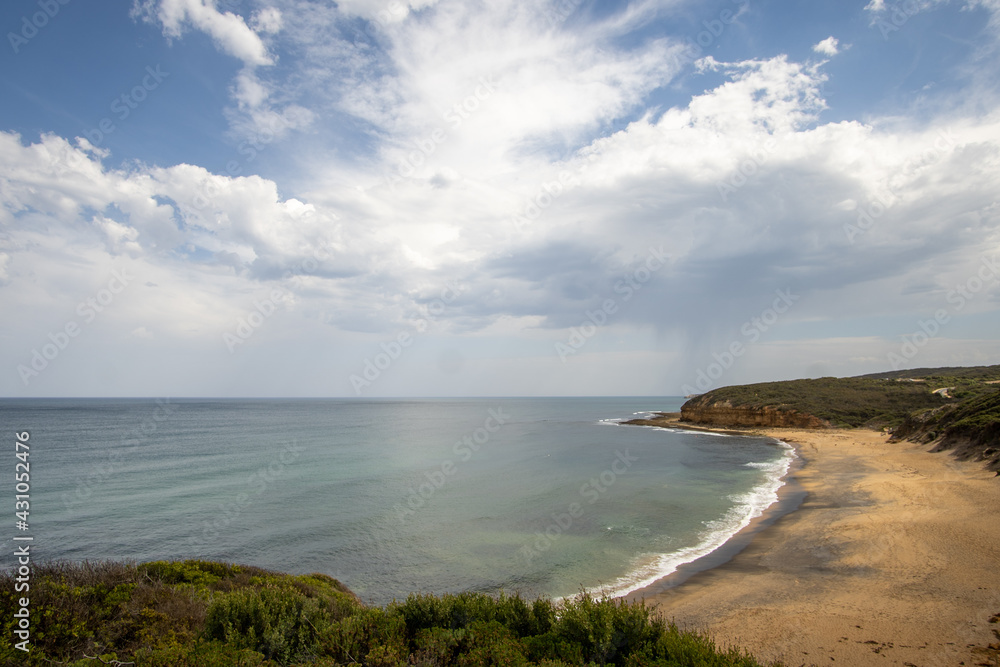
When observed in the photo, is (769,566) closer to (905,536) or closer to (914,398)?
(905,536)

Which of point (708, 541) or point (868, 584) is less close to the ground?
point (868, 584)

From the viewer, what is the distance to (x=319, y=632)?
6465mm

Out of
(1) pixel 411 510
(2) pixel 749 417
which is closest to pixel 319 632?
(1) pixel 411 510

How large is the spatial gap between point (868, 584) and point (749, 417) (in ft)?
207

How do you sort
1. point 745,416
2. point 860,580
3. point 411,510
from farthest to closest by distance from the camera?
point 745,416 → point 411,510 → point 860,580

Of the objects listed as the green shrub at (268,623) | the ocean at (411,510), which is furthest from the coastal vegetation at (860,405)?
the green shrub at (268,623)

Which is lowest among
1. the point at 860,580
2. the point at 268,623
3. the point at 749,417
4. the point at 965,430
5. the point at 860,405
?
the point at 749,417

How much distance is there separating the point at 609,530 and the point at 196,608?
1548cm

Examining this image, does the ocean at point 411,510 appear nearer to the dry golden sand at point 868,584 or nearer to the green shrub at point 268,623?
the dry golden sand at point 868,584

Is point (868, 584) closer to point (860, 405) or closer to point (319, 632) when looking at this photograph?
point (319, 632)

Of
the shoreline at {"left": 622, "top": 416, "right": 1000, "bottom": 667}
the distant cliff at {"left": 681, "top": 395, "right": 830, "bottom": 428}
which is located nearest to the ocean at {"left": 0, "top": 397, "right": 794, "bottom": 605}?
the shoreline at {"left": 622, "top": 416, "right": 1000, "bottom": 667}

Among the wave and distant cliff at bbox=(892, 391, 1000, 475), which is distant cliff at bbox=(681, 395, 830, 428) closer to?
distant cliff at bbox=(892, 391, 1000, 475)

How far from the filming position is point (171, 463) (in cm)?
3731

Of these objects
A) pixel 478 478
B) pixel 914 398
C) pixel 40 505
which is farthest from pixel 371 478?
pixel 914 398
